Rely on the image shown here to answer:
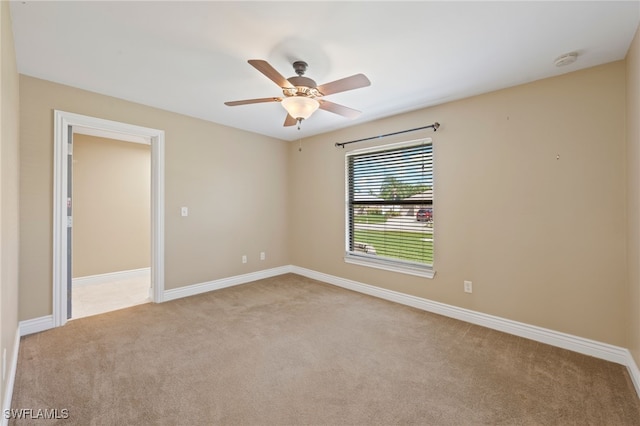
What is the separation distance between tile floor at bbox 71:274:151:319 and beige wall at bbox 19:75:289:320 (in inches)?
20.1

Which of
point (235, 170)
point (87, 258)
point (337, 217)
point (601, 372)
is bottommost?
point (601, 372)

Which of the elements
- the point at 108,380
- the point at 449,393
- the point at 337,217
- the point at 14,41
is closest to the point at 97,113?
the point at 14,41

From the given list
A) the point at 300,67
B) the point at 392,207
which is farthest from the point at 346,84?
the point at 392,207

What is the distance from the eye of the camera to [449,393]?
6.06 ft

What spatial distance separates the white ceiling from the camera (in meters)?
1.73

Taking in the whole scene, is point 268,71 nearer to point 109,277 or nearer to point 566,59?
point 566,59

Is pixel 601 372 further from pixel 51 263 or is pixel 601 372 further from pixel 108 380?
pixel 51 263

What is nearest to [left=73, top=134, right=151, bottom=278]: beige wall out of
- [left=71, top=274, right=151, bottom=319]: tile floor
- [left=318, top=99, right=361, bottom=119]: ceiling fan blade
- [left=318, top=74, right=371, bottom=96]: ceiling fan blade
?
[left=71, top=274, right=151, bottom=319]: tile floor

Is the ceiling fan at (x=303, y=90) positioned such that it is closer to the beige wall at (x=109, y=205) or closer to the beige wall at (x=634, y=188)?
the beige wall at (x=634, y=188)

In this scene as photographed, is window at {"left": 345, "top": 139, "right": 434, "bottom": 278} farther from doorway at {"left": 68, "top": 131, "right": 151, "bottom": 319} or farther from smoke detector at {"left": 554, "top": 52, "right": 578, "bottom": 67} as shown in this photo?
doorway at {"left": 68, "top": 131, "right": 151, "bottom": 319}

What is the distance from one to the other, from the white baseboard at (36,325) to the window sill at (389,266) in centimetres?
341

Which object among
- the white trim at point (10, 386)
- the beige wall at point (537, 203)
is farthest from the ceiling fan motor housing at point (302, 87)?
the white trim at point (10, 386)

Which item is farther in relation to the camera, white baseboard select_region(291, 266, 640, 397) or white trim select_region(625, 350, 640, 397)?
white baseboard select_region(291, 266, 640, 397)

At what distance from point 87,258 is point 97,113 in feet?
8.33
